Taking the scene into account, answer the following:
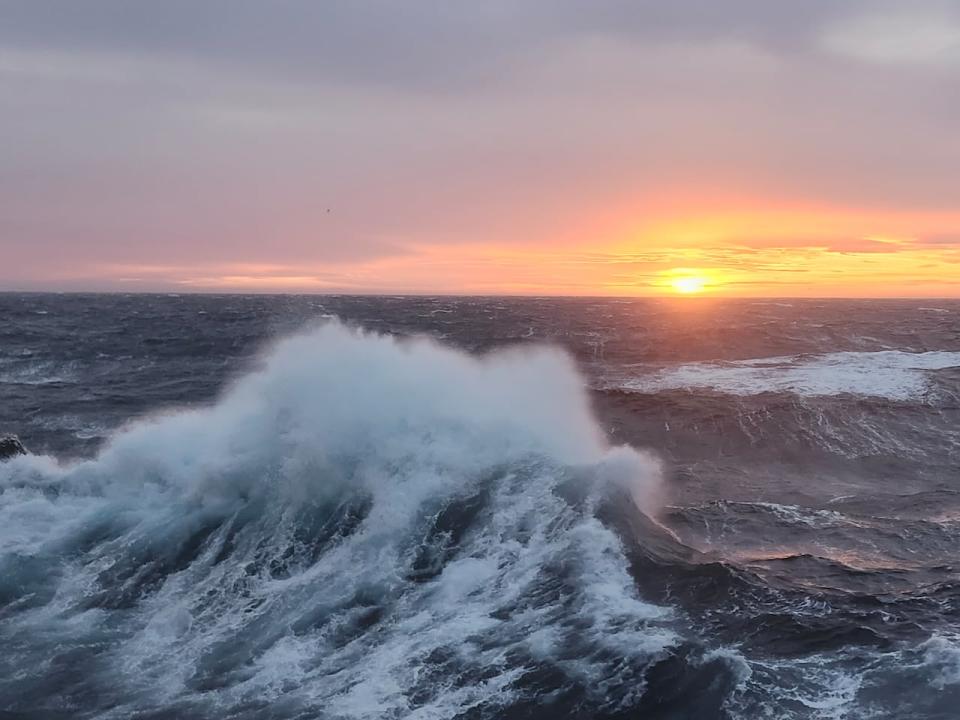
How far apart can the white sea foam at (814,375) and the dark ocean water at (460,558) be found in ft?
21.7

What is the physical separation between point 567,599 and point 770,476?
10.8 metres

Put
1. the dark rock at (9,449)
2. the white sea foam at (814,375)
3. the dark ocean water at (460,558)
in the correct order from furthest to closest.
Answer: the white sea foam at (814,375)
the dark rock at (9,449)
the dark ocean water at (460,558)

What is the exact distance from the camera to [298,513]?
13.8m

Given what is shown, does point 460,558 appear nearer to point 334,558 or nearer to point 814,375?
point 334,558

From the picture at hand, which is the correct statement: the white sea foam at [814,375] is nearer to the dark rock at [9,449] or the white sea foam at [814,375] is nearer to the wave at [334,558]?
the wave at [334,558]

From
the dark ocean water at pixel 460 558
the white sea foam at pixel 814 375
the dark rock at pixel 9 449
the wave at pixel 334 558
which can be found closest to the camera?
the dark ocean water at pixel 460 558

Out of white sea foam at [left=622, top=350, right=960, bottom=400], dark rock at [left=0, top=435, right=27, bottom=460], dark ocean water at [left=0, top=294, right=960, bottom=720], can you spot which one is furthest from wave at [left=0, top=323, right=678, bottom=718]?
white sea foam at [left=622, top=350, right=960, bottom=400]

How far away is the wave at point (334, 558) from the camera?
9039 mm

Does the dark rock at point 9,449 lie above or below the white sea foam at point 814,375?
above

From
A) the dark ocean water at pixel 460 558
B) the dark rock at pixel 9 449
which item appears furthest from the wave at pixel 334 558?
the dark rock at pixel 9 449

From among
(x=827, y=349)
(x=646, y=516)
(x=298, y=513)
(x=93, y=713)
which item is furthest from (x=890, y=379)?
(x=93, y=713)

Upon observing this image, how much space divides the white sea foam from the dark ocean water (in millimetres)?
6606

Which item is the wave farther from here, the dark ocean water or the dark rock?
the dark rock

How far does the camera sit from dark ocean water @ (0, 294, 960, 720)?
8.84m
